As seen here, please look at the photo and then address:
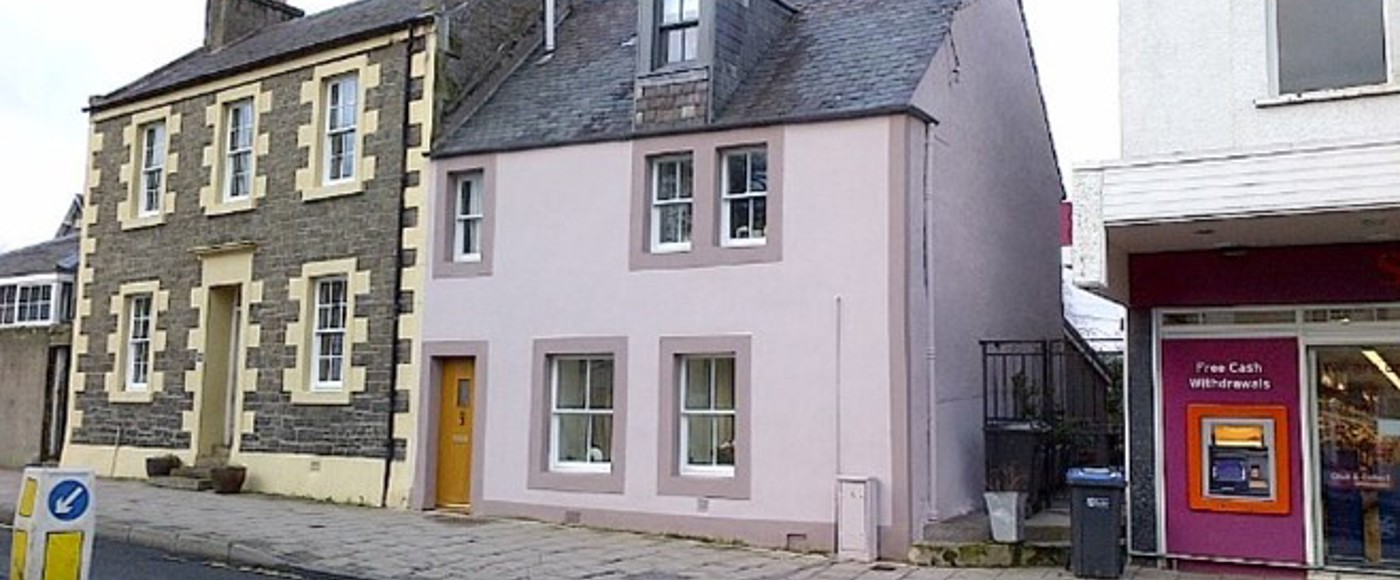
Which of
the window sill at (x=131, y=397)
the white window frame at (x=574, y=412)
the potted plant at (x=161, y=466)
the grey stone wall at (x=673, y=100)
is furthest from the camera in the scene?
the window sill at (x=131, y=397)

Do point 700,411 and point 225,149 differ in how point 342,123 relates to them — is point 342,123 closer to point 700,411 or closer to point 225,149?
point 225,149

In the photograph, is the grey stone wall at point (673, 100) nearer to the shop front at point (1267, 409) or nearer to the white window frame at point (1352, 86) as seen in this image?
the shop front at point (1267, 409)

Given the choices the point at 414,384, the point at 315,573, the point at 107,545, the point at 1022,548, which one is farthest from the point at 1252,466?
the point at 107,545

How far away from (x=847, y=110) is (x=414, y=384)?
7316 mm

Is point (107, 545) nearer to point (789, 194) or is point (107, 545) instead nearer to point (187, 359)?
point (187, 359)

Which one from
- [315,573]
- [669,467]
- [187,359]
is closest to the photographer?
[315,573]

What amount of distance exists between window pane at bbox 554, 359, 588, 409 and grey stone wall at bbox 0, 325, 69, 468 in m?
12.6

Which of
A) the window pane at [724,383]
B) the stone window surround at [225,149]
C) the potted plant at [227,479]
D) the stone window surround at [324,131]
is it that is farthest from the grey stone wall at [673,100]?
the potted plant at [227,479]

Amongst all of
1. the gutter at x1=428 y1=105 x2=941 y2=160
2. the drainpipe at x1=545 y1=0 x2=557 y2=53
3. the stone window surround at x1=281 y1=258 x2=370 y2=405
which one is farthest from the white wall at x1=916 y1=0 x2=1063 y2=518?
the stone window surround at x1=281 y1=258 x2=370 y2=405

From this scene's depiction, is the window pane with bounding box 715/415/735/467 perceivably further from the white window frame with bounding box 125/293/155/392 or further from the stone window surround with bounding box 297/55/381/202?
the white window frame with bounding box 125/293/155/392

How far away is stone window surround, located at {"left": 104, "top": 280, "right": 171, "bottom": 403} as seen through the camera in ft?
70.0

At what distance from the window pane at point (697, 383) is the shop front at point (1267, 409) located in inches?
197

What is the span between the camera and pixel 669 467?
15227 mm

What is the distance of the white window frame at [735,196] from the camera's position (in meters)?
15.2
